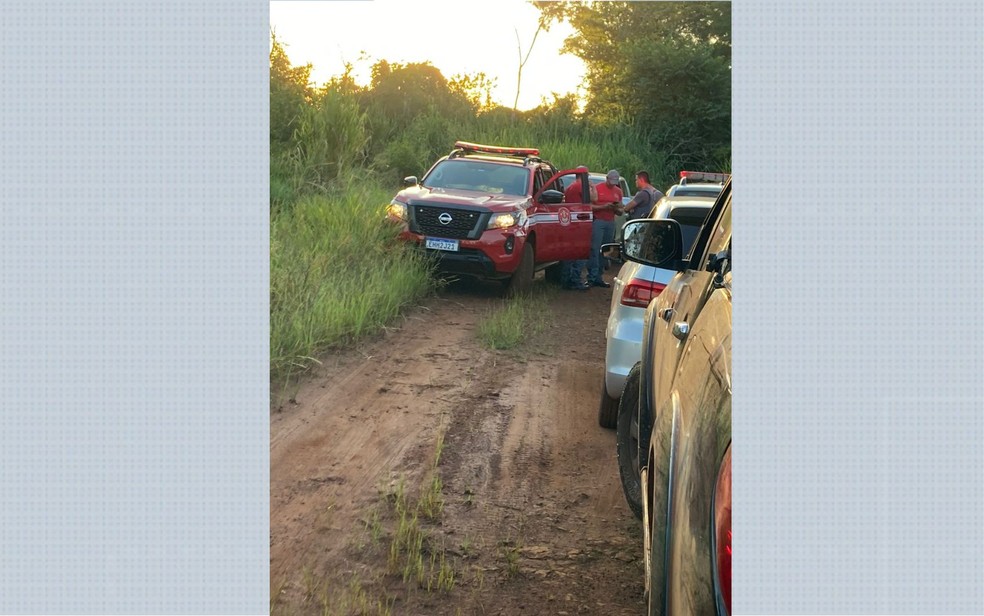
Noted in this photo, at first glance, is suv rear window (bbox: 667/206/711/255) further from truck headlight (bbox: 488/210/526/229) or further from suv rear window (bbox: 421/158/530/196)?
suv rear window (bbox: 421/158/530/196)

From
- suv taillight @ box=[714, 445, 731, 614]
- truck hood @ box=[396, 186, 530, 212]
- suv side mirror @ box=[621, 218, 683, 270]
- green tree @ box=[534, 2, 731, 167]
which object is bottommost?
suv taillight @ box=[714, 445, 731, 614]

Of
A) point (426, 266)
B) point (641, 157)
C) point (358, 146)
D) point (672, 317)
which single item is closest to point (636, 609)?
point (672, 317)

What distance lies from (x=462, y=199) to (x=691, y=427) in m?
10.2

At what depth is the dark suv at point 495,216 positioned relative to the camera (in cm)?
1214

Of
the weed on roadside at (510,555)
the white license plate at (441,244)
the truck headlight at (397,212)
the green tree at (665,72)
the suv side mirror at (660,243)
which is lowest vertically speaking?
the weed on roadside at (510,555)

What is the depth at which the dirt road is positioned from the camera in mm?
4500

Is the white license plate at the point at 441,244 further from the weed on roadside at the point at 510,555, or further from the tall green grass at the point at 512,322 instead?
the weed on roadside at the point at 510,555

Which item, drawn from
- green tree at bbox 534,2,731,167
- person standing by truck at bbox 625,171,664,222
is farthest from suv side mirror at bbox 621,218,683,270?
green tree at bbox 534,2,731,167

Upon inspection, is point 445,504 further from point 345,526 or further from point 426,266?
point 426,266

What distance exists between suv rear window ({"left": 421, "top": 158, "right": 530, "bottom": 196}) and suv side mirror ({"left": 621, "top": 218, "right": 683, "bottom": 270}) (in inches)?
351

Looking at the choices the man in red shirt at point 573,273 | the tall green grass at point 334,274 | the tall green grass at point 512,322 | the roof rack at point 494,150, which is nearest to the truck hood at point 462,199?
the tall green grass at point 334,274

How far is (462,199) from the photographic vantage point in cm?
1236

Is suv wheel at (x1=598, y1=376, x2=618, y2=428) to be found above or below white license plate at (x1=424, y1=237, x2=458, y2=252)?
below

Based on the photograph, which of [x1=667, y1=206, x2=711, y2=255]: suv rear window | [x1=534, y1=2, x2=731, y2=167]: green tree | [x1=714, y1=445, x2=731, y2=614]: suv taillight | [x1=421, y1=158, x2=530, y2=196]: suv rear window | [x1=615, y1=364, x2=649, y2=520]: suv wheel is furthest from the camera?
[x1=534, y1=2, x2=731, y2=167]: green tree
